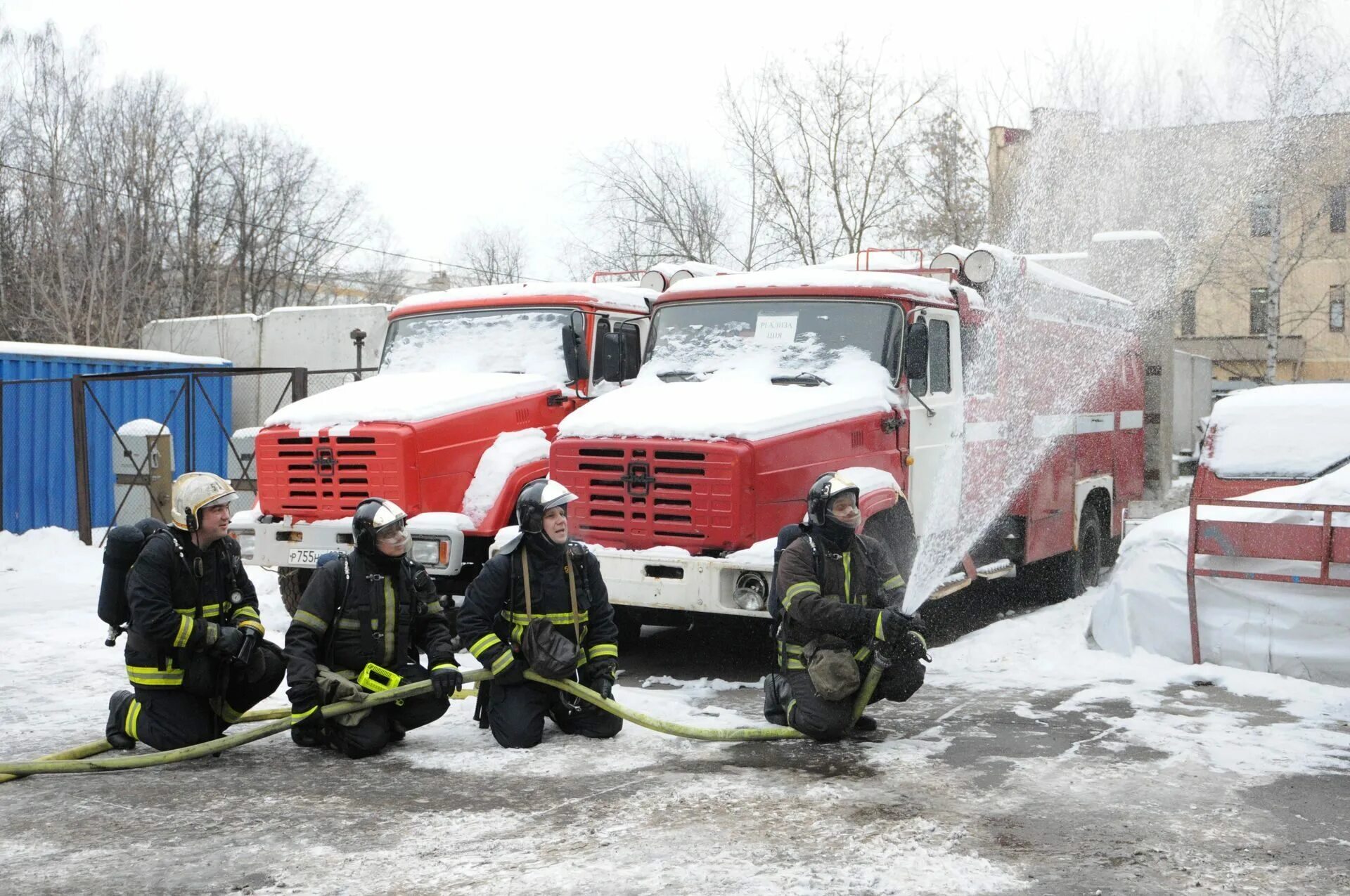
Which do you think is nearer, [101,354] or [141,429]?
[141,429]

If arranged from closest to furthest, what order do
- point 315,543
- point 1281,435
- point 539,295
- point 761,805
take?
point 761,805 → point 315,543 → point 1281,435 → point 539,295

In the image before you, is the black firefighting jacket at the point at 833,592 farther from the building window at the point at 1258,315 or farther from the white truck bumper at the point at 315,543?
the building window at the point at 1258,315

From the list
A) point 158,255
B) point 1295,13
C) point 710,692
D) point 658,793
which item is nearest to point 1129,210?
point 1295,13

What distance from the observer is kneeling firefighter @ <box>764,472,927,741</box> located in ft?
21.0

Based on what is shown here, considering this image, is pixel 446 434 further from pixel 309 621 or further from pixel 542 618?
pixel 309 621

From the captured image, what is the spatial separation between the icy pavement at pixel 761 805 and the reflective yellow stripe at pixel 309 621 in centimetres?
64

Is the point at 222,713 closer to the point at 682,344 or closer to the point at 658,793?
the point at 658,793

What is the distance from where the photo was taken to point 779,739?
6.59m

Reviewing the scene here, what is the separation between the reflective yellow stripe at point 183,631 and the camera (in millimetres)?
6008

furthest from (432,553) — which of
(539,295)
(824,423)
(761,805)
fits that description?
(761,805)

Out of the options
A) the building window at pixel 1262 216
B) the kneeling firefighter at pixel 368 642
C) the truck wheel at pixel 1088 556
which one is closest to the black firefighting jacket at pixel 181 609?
the kneeling firefighter at pixel 368 642

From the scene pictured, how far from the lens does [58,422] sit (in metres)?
17.6

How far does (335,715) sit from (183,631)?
0.82 m

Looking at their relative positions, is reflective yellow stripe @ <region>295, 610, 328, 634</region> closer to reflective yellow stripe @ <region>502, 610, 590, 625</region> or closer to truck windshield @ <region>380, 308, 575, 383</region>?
reflective yellow stripe @ <region>502, 610, 590, 625</region>
